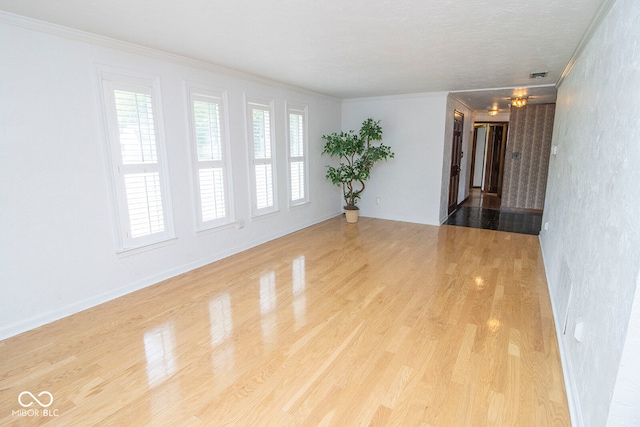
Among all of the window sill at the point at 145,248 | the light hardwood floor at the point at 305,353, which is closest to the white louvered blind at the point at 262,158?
the light hardwood floor at the point at 305,353

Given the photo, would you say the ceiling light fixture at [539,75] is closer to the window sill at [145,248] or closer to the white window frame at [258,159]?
the white window frame at [258,159]

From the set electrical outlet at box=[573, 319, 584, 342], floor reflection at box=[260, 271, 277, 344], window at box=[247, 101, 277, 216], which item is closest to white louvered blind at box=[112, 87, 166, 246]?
floor reflection at box=[260, 271, 277, 344]

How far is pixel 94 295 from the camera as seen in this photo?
9.82 ft

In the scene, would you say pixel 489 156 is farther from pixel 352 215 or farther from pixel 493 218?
pixel 352 215

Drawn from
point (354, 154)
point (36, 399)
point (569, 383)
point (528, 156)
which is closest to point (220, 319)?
point (36, 399)

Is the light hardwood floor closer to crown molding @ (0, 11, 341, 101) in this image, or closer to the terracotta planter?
crown molding @ (0, 11, 341, 101)

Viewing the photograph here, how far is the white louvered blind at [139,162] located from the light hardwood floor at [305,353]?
2.28ft

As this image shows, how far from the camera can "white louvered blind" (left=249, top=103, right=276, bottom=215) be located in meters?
4.56

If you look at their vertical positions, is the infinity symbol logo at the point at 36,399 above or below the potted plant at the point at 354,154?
below

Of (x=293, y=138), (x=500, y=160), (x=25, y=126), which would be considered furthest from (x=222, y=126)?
(x=500, y=160)

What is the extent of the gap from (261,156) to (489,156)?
758 cm

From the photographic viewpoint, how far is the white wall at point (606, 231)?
51.0 inches

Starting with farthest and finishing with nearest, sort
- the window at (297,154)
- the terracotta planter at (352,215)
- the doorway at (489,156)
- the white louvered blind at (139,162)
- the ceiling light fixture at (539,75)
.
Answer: the doorway at (489,156) < the terracotta planter at (352,215) < the window at (297,154) < the ceiling light fixture at (539,75) < the white louvered blind at (139,162)

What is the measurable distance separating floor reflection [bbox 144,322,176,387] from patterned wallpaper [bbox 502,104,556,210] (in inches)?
285
